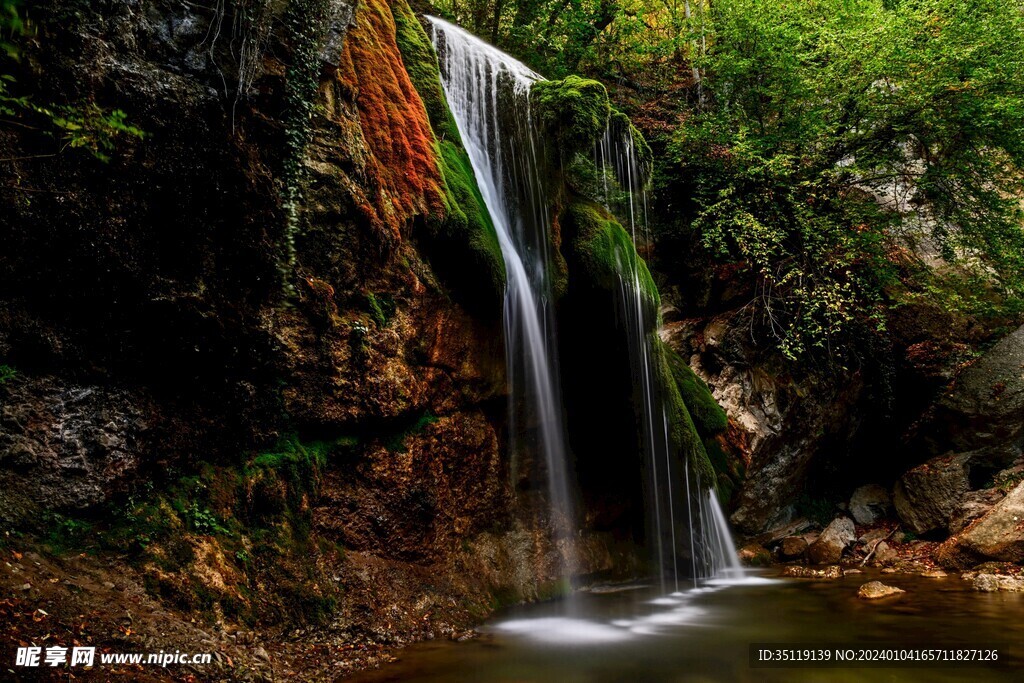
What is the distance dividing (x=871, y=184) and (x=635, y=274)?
330 inches

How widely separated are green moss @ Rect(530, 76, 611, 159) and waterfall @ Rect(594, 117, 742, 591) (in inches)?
23.0

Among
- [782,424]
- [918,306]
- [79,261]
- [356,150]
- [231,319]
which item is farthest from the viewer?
[918,306]

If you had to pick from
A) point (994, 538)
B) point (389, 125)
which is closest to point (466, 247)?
point (389, 125)

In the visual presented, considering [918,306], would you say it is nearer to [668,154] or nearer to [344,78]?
[668,154]

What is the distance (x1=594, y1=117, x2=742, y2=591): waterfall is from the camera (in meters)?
8.98

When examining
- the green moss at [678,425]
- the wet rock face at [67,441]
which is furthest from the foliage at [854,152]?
the wet rock face at [67,441]

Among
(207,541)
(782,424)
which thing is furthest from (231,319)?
(782,424)

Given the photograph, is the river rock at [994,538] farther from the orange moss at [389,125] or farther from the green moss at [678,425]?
the orange moss at [389,125]

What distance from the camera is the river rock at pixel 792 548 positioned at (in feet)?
38.1

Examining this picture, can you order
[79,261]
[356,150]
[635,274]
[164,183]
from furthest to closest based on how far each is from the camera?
[635,274] → [356,150] → [164,183] → [79,261]

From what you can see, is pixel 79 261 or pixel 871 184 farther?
pixel 871 184

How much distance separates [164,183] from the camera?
4617mm

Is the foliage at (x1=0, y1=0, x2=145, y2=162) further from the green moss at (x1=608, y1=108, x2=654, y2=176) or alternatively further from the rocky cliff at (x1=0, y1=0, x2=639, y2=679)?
the green moss at (x1=608, y1=108, x2=654, y2=176)

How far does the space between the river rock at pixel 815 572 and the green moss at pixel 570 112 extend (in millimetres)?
7986
